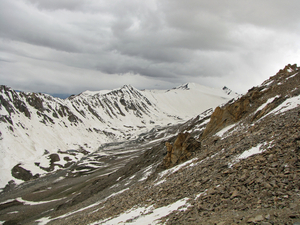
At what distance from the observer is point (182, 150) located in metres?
30.9

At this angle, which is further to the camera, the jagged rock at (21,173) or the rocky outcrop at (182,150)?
the jagged rock at (21,173)

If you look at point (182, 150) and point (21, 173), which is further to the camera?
point (21, 173)

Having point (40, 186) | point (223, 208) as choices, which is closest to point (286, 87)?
point (223, 208)

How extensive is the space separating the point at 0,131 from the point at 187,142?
15105cm

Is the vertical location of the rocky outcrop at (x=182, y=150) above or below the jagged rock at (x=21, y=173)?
below

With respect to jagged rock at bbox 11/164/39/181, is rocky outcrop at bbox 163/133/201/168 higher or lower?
lower

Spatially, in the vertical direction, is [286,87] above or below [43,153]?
below

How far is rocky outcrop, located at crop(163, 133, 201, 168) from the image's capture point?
97.0ft

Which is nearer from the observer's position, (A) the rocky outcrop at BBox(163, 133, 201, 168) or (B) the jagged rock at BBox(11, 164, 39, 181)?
(A) the rocky outcrop at BBox(163, 133, 201, 168)

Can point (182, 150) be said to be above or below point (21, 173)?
below

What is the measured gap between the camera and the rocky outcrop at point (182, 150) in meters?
29.6

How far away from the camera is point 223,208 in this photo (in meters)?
10.0

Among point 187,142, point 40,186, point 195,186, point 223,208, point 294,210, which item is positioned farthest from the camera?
point 40,186

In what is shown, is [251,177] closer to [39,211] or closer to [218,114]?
[218,114]
